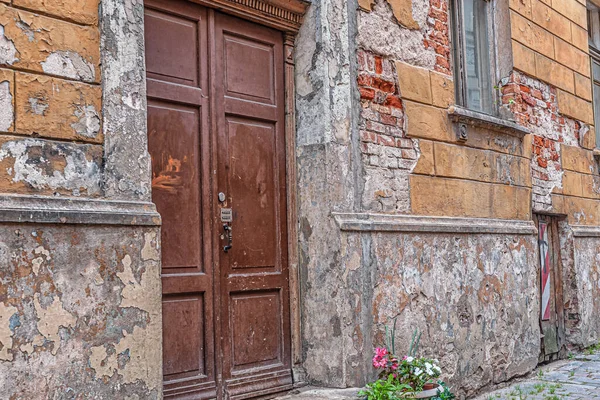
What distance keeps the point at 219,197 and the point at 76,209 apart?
1.17m

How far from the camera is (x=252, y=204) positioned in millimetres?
4293

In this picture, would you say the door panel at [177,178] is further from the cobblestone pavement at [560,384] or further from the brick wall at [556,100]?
the brick wall at [556,100]

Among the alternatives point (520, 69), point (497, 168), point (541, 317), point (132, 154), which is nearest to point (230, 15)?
point (132, 154)

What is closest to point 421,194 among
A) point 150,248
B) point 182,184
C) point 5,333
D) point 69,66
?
point 182,184

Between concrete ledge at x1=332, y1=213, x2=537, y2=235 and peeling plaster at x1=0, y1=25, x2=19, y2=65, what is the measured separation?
2208 millimetres

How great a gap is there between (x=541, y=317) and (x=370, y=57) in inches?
141

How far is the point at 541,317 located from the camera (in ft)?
22.2

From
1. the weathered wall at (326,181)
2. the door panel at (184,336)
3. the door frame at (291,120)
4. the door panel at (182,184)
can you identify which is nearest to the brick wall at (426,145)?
the weathered wall at (326,181)

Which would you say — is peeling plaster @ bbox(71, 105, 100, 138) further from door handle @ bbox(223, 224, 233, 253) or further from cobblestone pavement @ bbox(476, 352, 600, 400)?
cobblestone pavement @ bbox(476, 352, 600, 400)

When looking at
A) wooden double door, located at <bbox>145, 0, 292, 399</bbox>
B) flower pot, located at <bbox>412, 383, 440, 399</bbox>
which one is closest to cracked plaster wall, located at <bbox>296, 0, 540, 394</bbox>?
wooden double door, located at <bbox>145, 0, 292, 399</bbox>

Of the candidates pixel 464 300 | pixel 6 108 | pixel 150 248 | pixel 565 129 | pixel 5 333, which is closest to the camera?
pixel 5 333

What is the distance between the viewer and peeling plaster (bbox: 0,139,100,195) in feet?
9.40

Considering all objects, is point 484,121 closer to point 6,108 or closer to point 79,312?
point 79,312

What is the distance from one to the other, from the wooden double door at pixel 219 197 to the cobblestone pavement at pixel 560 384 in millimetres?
2227
